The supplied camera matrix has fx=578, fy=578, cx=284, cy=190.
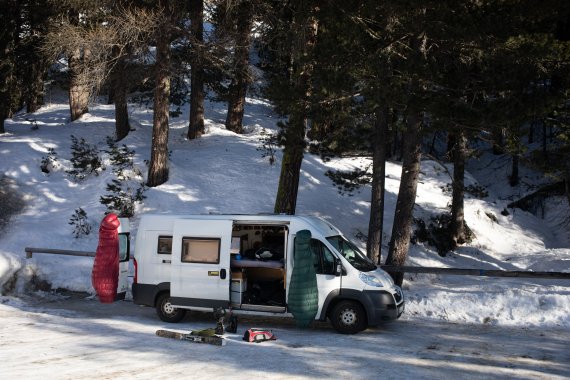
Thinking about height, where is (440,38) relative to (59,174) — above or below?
above

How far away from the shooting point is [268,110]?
34062 mm

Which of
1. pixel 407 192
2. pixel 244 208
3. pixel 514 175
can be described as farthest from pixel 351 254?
pixel 514 175

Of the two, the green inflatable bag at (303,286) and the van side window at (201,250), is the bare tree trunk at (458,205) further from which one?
the van side window at (201,250)

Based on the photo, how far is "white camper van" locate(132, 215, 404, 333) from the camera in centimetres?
1102

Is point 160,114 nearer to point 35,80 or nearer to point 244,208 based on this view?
point 244,208

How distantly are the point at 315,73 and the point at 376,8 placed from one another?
200cm

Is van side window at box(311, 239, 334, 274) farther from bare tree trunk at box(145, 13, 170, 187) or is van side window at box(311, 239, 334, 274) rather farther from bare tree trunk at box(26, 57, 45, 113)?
bare tree trunk at box(26, 57, 45, 113)

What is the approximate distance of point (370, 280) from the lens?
11.0m

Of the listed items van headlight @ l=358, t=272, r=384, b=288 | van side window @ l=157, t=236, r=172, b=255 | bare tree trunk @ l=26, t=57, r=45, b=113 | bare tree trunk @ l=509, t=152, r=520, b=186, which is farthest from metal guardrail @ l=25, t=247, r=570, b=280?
bare tree trunk @ l=509, t=152, r=520, b=186

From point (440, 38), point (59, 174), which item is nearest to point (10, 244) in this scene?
point (59, 174)

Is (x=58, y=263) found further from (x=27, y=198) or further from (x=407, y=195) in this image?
(x=407, y=195)

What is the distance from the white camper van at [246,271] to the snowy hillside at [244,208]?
7.66 feet

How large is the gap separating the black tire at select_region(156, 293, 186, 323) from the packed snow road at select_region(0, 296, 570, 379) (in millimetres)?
189

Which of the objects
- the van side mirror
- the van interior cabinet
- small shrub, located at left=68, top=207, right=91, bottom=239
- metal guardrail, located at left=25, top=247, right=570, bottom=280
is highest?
small shrub, located at left=68, top=207, right=91, bottom=239
